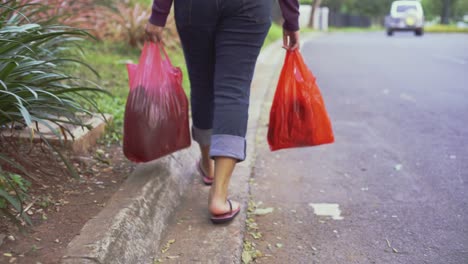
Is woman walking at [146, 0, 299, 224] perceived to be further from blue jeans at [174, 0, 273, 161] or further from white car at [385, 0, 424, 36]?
white car at [385, 0, 424, 36]

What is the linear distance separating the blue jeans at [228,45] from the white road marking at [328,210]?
64 centimetres

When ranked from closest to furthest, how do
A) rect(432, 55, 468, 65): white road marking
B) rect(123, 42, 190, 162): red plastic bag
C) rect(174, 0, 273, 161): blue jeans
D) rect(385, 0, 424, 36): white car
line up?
rect(174, 0, 273, 161): blue jeans → rect(123, 42, 190, 162): red plastic bag → rect(432, 55, 468, 65): white road marking → rect(385, 0, 424, 36): white car

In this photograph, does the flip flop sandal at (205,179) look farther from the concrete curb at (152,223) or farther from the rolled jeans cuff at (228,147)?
the rolled jeans cuff at (228,147)

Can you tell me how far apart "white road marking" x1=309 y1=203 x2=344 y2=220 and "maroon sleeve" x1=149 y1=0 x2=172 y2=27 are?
1250 millimetres

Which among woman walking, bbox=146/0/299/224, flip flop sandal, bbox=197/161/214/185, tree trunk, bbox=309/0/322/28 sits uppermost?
woman walking, bbox=146/0/299/224

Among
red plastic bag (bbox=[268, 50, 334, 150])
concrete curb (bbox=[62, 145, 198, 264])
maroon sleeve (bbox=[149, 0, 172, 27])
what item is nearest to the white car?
red plastic bag (bbox=[268, 50, 334, 150])

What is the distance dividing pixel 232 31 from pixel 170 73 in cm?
52

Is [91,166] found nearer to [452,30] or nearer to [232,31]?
[232,31]

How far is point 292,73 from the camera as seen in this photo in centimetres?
295

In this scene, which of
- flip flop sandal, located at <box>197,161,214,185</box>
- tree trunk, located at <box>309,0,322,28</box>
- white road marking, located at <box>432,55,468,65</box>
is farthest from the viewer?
tree trunk, located at <box>309,0,322,28</box>

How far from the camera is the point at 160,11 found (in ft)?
8.93

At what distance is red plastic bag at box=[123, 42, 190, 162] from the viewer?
2.85m

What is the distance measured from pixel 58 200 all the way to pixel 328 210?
1376 mm

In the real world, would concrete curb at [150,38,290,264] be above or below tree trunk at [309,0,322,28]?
above
